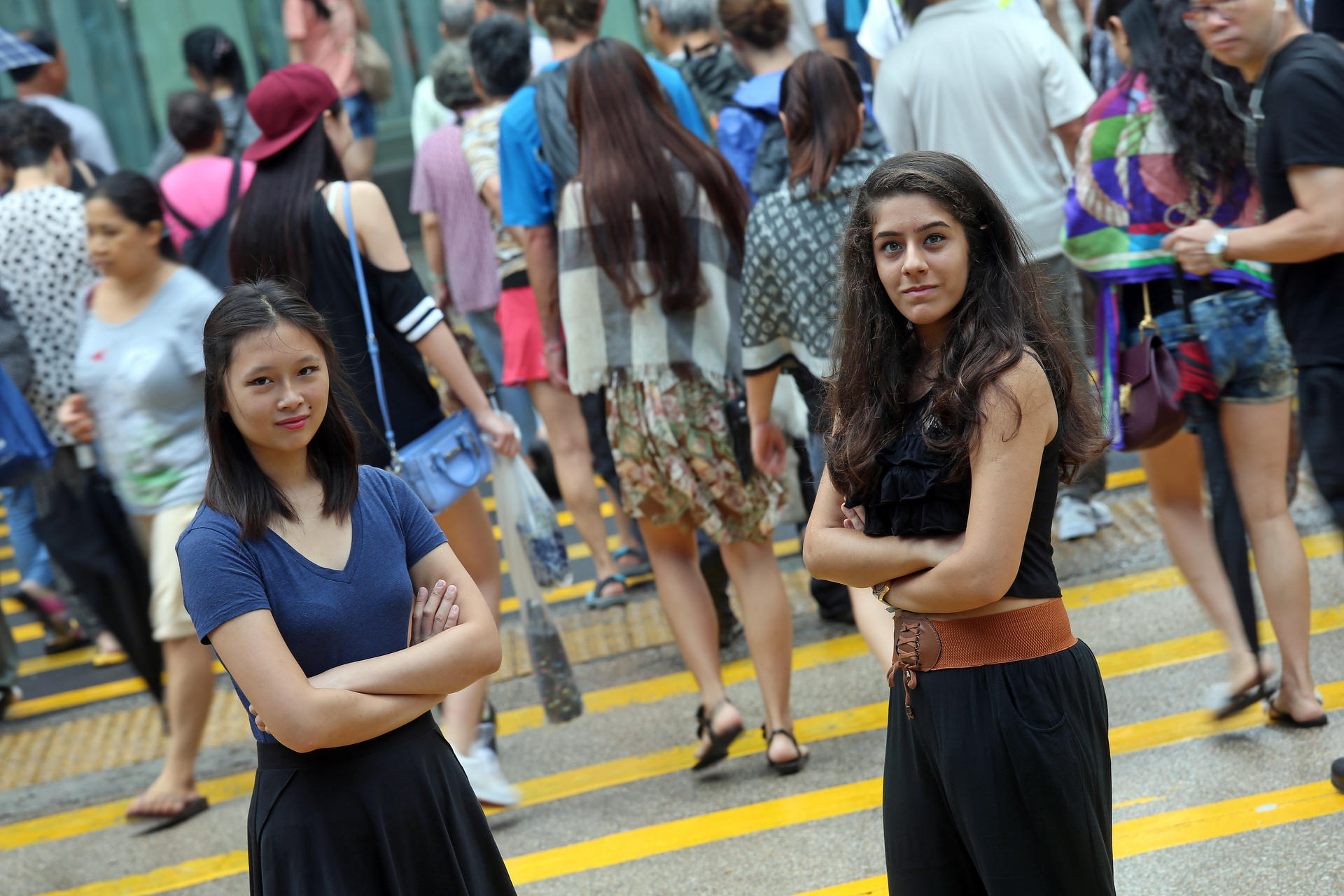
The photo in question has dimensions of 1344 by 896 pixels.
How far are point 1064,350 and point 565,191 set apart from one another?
2407 mm

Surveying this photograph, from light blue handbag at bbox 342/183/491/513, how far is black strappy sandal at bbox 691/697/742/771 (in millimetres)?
1072

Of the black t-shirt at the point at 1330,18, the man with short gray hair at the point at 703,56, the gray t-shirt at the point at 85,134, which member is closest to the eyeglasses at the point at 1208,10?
the black t-shirt at the point at 1330,18

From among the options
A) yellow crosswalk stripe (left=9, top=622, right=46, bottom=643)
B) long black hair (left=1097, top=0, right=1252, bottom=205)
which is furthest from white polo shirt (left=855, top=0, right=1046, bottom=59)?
yellow crosswalk stripe (left=9, top=622, right=46, bottom=643)

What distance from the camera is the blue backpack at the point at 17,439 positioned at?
16.6 ft

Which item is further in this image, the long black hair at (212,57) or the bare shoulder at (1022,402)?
the long black hair at (212,57)

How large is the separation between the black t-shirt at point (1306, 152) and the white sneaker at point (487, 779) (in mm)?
2738

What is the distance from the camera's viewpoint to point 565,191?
4.54m

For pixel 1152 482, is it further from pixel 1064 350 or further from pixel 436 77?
pixel 436 77

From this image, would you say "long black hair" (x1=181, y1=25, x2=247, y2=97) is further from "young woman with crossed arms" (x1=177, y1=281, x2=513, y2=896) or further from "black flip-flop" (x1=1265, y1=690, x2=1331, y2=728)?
"black flip-flop" (x1=1265, y1=690, x2=1331, y2=728)

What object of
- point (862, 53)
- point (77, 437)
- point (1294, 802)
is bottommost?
point (1294, 802)

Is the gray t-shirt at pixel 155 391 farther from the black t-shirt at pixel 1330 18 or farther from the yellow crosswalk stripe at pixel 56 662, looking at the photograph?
the black t-shirt at pixel 1330 18

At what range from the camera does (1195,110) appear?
12.8 ft

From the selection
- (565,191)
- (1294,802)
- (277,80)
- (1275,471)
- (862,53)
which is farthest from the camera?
(862,53)

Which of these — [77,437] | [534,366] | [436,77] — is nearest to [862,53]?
[436,77]
